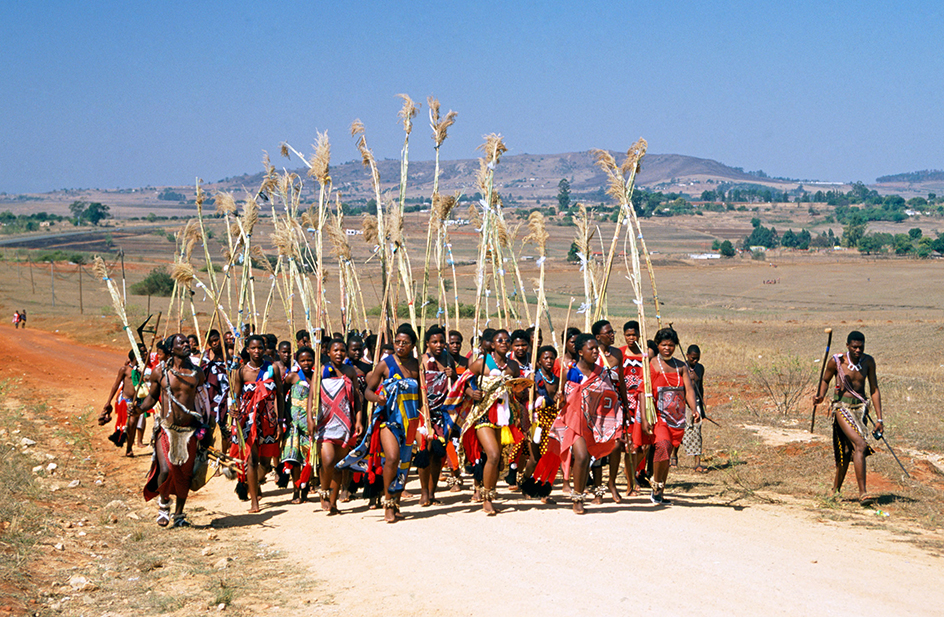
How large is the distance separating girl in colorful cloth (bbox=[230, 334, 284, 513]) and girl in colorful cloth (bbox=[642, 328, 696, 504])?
3461 mm

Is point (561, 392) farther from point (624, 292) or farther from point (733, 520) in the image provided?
point (624, 292)

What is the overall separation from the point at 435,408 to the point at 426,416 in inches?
13.8

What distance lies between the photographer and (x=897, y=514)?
845cm

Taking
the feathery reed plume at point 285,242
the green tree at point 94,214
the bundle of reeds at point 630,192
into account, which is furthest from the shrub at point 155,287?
the green tree at point 94,214

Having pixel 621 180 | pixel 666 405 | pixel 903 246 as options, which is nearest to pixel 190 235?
pixel 621 180

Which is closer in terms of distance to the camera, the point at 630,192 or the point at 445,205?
the point at 630,192

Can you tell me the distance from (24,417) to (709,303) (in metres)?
34.6

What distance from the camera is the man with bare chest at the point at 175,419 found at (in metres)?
7.94

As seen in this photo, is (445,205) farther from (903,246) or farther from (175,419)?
(903,246)

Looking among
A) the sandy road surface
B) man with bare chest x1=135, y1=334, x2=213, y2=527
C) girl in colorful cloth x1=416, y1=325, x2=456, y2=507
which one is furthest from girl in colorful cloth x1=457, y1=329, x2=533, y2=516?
man with bare chest x1=135, y1=334, x2=213, y2=527

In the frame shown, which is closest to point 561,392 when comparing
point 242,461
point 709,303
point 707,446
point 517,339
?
point 517,339

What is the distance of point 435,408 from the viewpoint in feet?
28.2

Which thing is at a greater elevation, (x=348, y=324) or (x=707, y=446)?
(x=348, y=324)

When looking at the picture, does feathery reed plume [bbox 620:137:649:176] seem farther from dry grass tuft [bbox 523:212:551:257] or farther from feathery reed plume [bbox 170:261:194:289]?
feathery reed plume [bbox 170:261:194:289]
